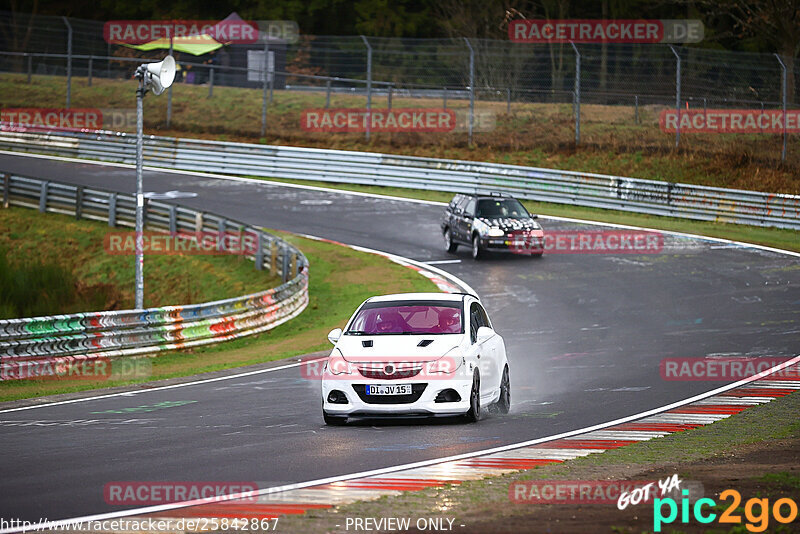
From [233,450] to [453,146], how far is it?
33715mm

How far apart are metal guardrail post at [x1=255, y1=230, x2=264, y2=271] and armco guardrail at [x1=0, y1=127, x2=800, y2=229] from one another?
36.2ft

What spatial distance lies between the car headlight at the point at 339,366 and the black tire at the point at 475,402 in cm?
133

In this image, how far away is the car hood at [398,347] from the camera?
12070 millimetres

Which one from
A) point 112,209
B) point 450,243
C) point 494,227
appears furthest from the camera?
point 112,209

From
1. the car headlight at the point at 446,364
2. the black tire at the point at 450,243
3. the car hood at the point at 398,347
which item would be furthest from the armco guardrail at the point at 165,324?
the car headlight at the point at 446,364

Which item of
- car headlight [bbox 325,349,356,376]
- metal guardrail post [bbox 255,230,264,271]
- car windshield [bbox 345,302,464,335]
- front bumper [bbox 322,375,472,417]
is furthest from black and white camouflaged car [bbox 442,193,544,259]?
front bumper [bbox 322,375,472,417]

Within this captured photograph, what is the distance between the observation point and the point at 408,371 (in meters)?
12.0

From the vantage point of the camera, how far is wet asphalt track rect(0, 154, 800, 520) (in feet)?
32.3

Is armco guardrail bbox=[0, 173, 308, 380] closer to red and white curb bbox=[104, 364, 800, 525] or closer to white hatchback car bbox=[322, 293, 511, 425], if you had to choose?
white hatchback car bbox=[322, 293, 511, 425]

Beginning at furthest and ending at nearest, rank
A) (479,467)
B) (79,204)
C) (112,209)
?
1. (79,204)
2. (112,209)
3. (479,467)

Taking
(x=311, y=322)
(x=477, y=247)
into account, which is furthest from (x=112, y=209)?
(x=311, y=322)

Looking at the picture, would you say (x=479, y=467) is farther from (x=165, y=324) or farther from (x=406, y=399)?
(x=165, y=324)

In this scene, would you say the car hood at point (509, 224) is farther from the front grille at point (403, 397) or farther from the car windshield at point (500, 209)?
the front grille at point (403, 397)

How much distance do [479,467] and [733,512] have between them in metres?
2.94
